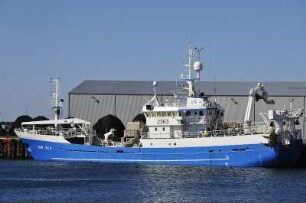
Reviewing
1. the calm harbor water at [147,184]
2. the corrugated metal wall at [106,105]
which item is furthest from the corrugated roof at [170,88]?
the calm harbor water at [147,184]

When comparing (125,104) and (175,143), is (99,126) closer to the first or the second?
(125,104)

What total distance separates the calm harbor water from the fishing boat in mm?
1947

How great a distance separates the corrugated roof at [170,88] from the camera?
335 feet

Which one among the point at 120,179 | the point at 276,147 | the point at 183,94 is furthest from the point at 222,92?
the point at 120,179

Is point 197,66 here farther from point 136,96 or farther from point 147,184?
point 136,96

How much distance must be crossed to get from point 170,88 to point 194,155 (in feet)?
128

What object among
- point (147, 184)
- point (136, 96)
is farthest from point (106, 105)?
point (147, 184)

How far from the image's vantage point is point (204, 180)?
5625cm

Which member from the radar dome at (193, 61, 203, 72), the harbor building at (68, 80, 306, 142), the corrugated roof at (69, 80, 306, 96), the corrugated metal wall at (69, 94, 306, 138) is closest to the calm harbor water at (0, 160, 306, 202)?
the radar dome at (193, 61, 203, 72)

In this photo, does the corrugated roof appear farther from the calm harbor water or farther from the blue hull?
the calm harbor water

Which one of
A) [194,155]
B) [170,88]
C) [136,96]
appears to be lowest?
[194,155]

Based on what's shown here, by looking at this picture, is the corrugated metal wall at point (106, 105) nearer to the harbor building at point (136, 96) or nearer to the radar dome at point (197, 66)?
the harbor building at point (136, 96)

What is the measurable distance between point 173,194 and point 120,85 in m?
62.9

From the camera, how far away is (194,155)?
6894 centimetres
